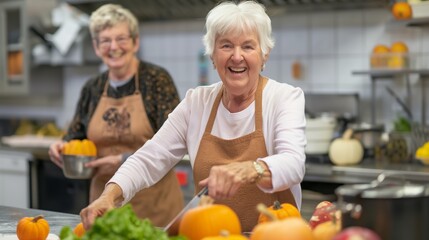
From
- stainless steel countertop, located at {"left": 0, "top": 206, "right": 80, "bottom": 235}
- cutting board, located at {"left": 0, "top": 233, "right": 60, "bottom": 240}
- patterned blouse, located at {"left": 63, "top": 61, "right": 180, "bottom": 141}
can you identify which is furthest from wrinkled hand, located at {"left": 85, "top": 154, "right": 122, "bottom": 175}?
cutting board, located at {"left": 0, "top": 233, "right": 60, "bottom": 240}

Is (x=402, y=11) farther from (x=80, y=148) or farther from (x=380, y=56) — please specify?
(x=80, y=148)

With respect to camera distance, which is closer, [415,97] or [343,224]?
[343,224]

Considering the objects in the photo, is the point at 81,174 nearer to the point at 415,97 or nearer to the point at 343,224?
the point at 343,224

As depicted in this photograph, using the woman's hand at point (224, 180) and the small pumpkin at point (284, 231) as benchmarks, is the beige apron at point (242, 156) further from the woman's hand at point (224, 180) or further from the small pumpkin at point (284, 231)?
the small pumpkin at point (284, 231)

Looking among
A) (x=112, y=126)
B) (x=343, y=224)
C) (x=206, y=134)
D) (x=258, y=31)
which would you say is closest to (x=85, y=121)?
(x=112, y=126)

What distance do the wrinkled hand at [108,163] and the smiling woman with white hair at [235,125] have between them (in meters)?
0.76

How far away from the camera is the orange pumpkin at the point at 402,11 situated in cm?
Result: 374

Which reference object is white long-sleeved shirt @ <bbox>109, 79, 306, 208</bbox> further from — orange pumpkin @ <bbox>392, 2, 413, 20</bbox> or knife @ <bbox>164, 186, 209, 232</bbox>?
orange pumpkin @ <bbox>392, 2, 413, 20</bbox>

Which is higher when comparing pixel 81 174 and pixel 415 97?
pixel 415 97

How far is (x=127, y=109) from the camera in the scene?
3.15 meters

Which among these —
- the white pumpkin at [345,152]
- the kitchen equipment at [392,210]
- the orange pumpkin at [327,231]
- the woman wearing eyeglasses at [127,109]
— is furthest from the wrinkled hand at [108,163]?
the kitchen equipment at [392,210]

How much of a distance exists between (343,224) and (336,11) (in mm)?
2920

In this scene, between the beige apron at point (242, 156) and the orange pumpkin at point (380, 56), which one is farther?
the orange pumpkin at point (380, 56)

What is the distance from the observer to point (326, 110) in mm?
4234
